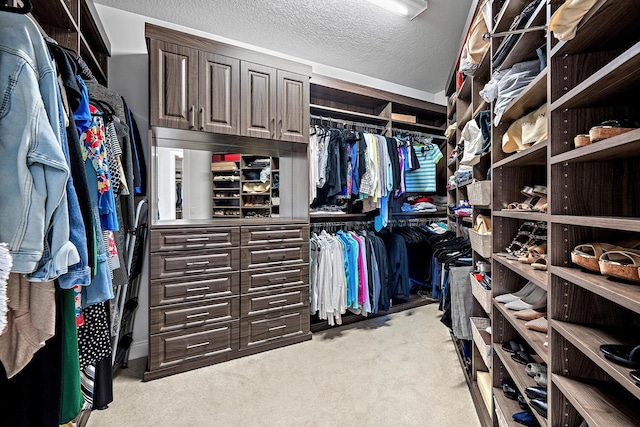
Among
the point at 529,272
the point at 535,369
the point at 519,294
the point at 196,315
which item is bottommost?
the point at 196,315

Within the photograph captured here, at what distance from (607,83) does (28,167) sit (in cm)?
142

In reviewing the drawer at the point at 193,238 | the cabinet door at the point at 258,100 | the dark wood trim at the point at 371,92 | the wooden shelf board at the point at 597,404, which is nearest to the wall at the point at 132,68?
the drawer at the point at 193,238

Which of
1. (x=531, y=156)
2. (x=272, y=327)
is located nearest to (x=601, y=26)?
(x=531, y=156)

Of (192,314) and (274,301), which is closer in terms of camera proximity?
(192,314)

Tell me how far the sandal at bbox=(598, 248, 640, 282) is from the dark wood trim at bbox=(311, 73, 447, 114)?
2501mm

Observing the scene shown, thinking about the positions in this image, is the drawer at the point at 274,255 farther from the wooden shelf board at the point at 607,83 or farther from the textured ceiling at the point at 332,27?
the wooden shelf board at the point at 607,83

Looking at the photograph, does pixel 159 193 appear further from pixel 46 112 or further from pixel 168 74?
pixel 46 112

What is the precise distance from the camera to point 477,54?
66.2 inches

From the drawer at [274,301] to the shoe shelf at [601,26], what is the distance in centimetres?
219

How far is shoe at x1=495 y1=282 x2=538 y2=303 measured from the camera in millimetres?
1401

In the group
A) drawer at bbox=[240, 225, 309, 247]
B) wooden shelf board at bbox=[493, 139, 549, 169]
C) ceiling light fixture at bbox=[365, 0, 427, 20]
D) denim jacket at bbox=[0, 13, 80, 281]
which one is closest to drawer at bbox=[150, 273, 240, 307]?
drawer at bbox=[240, 225, 309, 247]

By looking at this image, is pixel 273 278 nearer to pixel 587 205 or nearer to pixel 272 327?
pixel 272 327

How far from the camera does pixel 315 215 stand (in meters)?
2.87

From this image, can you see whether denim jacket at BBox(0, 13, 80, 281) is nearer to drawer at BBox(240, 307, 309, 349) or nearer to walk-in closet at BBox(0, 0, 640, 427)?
walk-in closet at BBox(0, 0, 640, 427)
